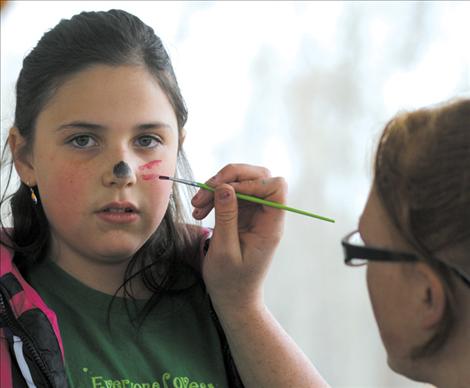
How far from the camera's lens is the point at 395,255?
102cm

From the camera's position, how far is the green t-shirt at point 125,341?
129 centimetres

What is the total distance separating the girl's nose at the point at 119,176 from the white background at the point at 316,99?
1.07 meters

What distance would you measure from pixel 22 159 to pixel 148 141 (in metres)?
0.24

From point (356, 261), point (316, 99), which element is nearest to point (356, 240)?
point (356, 261)

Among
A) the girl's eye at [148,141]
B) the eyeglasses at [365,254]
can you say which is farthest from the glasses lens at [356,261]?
the girl's eye at [148,141]

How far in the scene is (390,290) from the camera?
1.04 meters

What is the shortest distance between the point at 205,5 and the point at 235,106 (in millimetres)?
318

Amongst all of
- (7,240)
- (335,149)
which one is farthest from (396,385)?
(7,240)

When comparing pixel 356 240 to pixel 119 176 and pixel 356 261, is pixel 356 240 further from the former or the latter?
pixel 119 176

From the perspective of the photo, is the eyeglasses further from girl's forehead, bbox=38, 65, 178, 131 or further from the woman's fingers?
girl's forehead, bbox=38, 65, 178, 131

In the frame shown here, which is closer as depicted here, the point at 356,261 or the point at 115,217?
the point at 356,261

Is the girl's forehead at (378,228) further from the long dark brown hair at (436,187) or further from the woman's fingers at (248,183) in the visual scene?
the woman's fingers at (248,183)

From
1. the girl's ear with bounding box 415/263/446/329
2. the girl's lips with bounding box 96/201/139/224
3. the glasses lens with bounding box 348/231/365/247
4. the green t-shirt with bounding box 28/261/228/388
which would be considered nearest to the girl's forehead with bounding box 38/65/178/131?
the girl's lips with bounding box 96/201/139/224

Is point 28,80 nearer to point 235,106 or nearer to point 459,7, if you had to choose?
point 235,106
